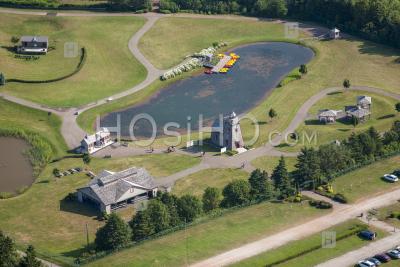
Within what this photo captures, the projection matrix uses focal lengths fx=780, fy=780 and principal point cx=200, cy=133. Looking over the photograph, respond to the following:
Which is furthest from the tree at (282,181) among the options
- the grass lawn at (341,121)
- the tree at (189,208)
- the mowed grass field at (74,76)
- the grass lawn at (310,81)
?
the mowed grass field at (74,76)

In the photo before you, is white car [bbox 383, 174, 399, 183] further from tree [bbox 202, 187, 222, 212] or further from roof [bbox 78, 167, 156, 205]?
roof [bbox 78, 167, 156, 205]

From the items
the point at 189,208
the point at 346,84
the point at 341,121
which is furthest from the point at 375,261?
the point at 346,84

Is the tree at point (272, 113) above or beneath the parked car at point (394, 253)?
above

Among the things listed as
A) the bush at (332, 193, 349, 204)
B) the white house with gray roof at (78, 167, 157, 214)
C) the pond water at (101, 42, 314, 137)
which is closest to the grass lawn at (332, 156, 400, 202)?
the bush at (332, 193, 349, 204)

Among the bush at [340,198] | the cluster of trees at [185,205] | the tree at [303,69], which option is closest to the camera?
the cluster of trees at [185,205]

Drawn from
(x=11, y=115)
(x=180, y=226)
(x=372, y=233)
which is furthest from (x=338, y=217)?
(x=11, y=115)

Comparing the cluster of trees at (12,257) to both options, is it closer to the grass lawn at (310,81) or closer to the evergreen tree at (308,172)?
the evergreen tree at (308,172)

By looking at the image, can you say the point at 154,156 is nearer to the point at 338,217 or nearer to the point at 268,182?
the point at 268,182
